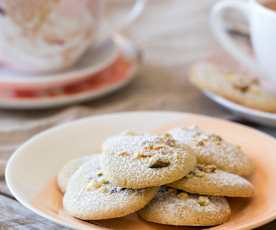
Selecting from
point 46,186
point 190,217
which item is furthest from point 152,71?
point 190,217

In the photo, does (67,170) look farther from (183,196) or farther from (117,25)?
(117,25)

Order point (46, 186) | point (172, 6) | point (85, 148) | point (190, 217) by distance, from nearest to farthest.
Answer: point (190, 217) < point (46, 186) < point (85, 148) < point (172, 6)

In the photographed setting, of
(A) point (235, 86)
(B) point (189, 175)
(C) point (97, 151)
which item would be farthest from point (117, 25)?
(B) point (189, 175)

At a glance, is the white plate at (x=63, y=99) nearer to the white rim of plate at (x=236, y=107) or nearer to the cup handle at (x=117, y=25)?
the cup handle at (x=117, y=25)

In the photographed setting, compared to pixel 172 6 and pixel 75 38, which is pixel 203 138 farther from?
pixel 172 6

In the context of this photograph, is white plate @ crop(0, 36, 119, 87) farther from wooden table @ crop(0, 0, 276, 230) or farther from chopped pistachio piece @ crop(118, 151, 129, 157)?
chopped pistachio piece @ crop(118, 151, 129, 157)

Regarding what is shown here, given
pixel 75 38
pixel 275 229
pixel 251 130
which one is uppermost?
pixel 75 38
